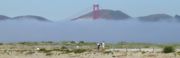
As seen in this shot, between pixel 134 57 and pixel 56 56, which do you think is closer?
pixel 134 57

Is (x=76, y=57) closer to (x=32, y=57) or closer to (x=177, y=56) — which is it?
(x=32, y=57)

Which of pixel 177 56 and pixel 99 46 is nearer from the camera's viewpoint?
pixel 177 56

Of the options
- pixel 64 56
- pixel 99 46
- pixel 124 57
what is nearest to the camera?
pixel 124 57

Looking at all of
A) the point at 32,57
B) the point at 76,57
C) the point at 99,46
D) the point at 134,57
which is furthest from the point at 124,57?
the point at 99,46

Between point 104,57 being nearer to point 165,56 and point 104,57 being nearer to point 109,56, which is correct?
point 109,56

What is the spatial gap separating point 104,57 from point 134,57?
3.42m

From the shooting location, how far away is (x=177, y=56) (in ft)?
223

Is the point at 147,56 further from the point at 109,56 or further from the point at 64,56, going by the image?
the point at 64,56

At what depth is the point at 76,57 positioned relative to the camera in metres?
70.1

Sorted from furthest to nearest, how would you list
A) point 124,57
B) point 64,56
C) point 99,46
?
point 99,46 < point 64,56 < point 124,57

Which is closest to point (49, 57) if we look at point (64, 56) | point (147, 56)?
point (64, 56)

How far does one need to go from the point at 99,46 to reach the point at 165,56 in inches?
953

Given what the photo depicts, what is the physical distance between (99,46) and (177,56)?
25319mm

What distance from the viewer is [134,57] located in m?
68.1
